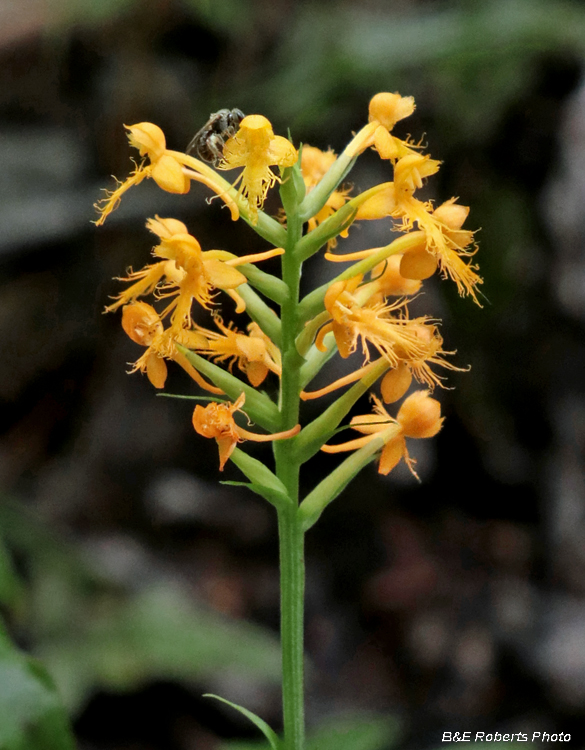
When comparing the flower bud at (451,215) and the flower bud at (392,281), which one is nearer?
the flower bud at (451,215)

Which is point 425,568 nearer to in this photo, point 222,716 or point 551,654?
point 551,654

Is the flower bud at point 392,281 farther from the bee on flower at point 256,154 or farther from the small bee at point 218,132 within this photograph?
the small bee at point 218,132

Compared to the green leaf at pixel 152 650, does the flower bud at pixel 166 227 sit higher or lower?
higher

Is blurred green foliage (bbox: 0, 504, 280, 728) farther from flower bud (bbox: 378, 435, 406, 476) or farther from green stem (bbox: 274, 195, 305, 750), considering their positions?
flower bud (bbox: 378, 435, 406, 476)

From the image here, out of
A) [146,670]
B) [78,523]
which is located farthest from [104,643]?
[78,523]

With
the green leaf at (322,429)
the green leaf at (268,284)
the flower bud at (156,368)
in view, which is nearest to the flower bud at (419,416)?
the green leaf at (322,429)

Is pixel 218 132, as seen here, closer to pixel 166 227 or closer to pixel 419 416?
pixel 166 227
